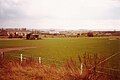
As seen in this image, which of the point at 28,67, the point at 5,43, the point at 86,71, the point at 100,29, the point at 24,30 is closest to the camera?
the point at 86,71

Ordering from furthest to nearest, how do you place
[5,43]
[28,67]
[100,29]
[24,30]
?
[5,43], [24,30], [28,67], [100,29]

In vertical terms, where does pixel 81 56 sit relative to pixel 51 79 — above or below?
above

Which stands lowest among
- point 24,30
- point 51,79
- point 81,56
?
point 51,79

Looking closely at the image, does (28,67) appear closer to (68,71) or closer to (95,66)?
(68,71)

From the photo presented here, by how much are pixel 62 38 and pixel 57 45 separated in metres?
0.21

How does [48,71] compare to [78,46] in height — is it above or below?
below

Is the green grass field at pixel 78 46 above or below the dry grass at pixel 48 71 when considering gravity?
above

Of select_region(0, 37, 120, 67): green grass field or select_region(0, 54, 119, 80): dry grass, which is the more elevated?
select_region(0, 37, 120, 67): green grass field

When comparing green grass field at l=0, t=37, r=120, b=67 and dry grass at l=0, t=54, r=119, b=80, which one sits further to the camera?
green grass field at l=0, t=37, r=120, b=67

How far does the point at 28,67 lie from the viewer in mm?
4113

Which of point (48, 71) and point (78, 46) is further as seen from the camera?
point (78, 46)

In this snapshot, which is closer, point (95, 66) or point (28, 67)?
point (95, 66)

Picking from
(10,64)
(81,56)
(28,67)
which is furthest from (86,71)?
(10,64)

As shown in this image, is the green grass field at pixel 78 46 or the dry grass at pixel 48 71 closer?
the dry grass at pixel 48 71
